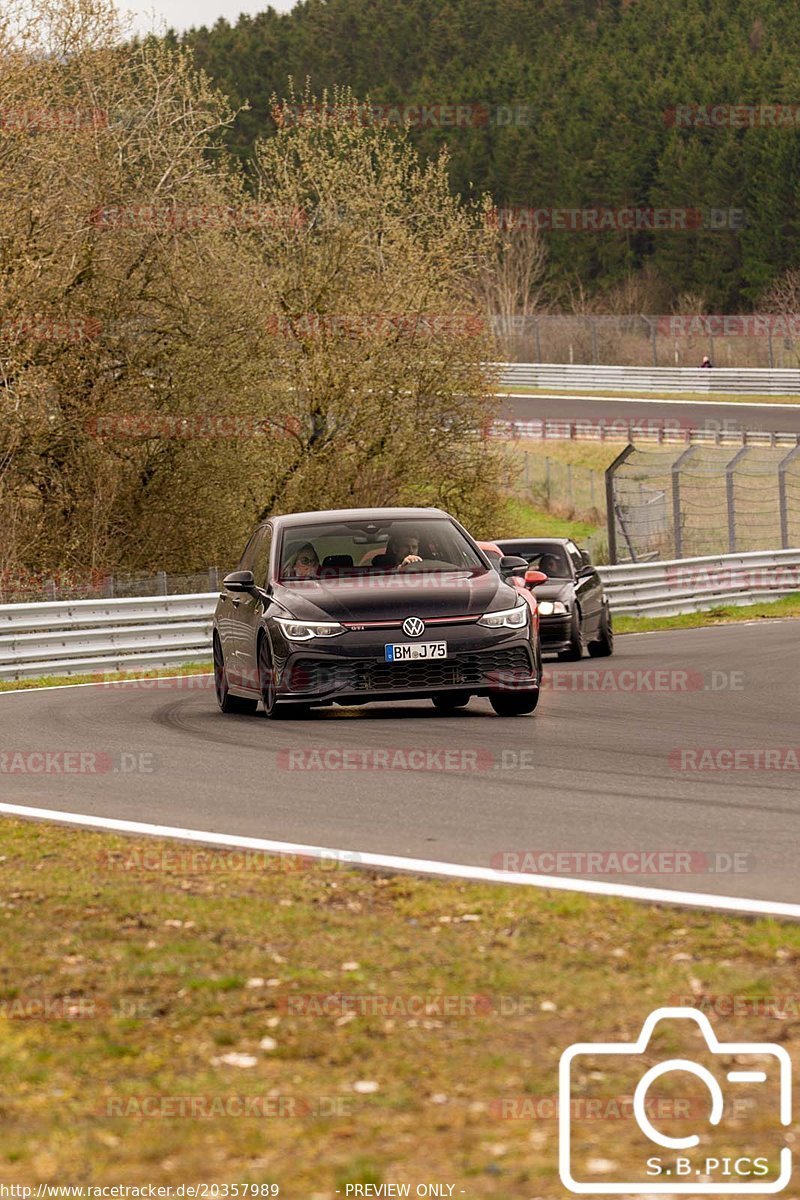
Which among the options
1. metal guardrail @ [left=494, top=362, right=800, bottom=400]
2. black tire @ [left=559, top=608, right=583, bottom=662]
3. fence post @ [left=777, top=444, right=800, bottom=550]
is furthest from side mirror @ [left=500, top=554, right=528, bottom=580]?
metal guardrail @ [left=494, top=362, right=800, bottom=400]

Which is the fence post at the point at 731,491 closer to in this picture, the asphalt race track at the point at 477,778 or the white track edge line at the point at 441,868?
the asphalt race track at the point at 477,778

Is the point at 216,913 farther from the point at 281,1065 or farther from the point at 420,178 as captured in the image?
the point at 420,178

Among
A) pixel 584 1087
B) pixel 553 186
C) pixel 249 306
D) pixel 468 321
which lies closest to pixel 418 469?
pixel 468 321

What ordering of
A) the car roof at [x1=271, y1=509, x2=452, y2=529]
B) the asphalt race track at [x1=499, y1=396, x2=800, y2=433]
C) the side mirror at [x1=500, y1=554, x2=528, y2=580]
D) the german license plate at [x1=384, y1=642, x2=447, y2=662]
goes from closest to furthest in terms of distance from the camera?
the german license plate at [x1=384, y1=642, x2=447, y2=662] → the side mirror at [x1=500, y1=554, x2=528, y2=580] → the car roof at [x1=271, y1=509, x2=452, y2=529] → the asphalt race track at [x1=499, y1=396, x2=800, y2=433]

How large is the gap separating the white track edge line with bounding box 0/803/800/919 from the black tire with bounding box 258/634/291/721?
445 centimetres

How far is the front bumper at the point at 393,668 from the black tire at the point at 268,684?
19 cm

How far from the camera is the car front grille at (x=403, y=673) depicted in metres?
14.0

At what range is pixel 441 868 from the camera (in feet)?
26.2

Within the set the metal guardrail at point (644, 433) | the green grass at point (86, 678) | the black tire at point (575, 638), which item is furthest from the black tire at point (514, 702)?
the metal guardrail at point (644, 433)

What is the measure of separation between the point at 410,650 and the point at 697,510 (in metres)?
38.3

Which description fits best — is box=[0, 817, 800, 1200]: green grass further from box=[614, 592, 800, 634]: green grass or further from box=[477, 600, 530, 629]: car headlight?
box=[614, 592, 800, 634]: green grass

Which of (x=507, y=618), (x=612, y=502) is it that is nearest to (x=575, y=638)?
(x=507, y=618)

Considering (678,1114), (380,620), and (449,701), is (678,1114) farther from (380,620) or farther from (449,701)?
(449,701)

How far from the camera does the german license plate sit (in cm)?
1391
